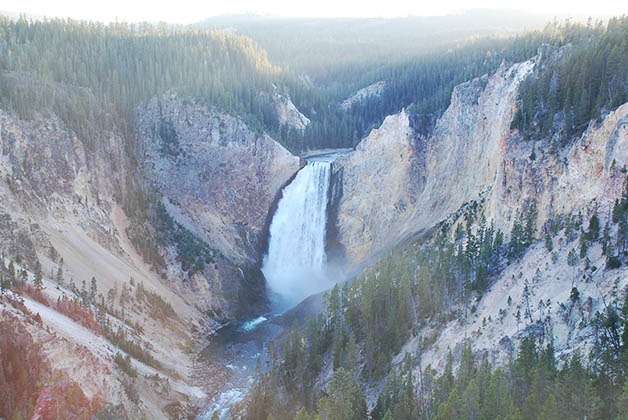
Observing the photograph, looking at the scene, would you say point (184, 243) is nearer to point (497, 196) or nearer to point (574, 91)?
point (497, 196)

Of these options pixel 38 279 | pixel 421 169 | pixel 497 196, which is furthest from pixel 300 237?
pixel 38 279

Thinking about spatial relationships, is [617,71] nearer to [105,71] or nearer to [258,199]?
[258,199]

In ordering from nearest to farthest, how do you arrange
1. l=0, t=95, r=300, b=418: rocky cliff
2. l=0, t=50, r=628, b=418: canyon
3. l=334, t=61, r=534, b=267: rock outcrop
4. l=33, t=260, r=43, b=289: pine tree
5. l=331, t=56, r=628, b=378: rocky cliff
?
l=331, t=56, r=628, b=378: rocky cliff
l=0, t=50, r=628, b=418: canyon
l=0, t=95, r=300, b=418: rocky cliff
l=33, t=260, r=43, b=289: pine tree
l=334, t=61, r=534, b=267: rock outcrop

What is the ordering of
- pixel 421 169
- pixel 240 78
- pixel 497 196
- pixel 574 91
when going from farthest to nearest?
1. pixel 240 78
2. pixel 421 169
3. pixel 497 196
4. pixel 574 91

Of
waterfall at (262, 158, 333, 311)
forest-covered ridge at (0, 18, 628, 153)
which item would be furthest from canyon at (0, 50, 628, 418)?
forest-covered ridge at (0, 18, 628, 153)

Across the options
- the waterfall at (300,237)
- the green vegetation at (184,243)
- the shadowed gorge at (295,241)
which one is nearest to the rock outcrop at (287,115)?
the shadowed gorge at (295,241)

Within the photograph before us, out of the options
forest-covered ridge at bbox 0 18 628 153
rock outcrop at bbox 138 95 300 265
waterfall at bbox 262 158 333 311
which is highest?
forest-covered ridge at bbox 0 18 628 153

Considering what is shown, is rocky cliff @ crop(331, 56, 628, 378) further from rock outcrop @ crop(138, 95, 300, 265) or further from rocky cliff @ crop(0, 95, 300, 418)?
rocky cliff @ crop(0, 95, 300, 418)

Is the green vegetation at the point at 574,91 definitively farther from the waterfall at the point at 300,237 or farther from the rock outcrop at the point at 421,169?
the waterfall at the point at 300,237

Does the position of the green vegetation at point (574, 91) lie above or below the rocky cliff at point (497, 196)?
above
